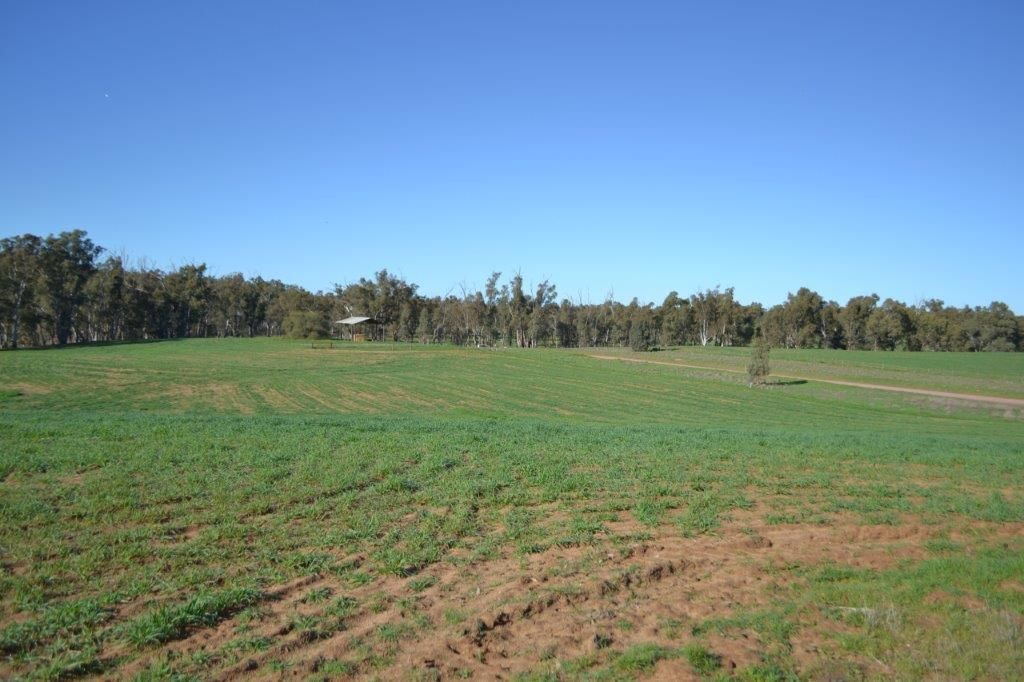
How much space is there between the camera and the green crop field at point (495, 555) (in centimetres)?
535

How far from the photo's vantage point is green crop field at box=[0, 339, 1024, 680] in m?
5.35

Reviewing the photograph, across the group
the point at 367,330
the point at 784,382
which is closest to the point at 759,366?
the point at 784,382

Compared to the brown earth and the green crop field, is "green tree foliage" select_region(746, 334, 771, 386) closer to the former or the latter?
the green crop field

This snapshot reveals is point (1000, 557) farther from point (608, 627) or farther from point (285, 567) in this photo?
point (285, 567)

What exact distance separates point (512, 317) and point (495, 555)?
124622 millimetres

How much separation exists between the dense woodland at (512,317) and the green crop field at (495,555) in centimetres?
9556

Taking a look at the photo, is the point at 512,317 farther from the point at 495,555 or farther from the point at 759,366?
the point at 495,555

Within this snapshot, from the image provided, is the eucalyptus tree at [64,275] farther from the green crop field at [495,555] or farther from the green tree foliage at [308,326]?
the green crop field at [495,555]

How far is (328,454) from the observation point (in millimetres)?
12336

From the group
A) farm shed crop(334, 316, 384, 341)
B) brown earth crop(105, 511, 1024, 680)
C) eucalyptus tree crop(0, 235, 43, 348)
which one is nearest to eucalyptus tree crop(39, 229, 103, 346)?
eucalyptus tree crop(0, 235, 43, 348)

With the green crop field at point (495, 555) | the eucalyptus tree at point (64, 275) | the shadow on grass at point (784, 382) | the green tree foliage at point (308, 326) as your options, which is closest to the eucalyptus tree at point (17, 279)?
the eucalyptus tree at point (64, 275)

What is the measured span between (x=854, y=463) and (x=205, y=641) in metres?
13.6

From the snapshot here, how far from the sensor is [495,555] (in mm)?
7500

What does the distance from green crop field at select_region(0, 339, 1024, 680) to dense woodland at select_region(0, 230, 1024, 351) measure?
3762 inches
